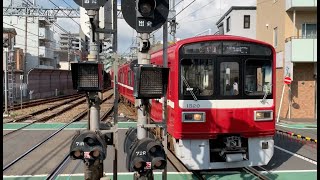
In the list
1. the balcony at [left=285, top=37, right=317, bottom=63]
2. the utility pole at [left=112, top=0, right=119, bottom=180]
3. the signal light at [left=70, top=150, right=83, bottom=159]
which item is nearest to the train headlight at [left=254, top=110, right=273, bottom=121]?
the utility pole at [left=112, top=0, right=119, bottom=180]

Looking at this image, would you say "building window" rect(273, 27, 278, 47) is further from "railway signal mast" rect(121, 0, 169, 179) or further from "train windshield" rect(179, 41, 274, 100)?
"railway signal mast" rect(121, 0, 169, 179)

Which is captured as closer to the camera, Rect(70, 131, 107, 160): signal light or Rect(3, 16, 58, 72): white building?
Rect(70, 131, 107, 160): signal light

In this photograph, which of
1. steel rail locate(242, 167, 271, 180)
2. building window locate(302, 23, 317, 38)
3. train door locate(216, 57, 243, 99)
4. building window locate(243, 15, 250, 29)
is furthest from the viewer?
building window locate(243, 15, 250, 29)

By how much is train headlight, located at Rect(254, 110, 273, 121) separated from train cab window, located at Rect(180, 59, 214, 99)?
112 cm

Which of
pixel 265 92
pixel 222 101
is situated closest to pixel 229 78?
pixel 222 101

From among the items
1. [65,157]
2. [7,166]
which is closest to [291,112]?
[65,157]

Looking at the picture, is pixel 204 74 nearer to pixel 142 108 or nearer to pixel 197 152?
pixel 197 152

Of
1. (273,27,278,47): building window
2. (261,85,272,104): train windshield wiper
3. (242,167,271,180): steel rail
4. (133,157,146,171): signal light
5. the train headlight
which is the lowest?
(242,167,271,180): steel rail

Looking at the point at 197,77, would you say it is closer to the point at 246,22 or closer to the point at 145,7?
the point at 145,7

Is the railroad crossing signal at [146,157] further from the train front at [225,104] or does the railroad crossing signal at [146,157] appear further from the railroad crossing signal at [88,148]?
the train front at [225,104]

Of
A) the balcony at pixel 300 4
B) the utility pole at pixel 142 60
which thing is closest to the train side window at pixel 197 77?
the utility pole at pixel 142 60

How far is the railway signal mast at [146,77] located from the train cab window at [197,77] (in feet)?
10.2

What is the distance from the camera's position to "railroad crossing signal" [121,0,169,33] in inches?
168

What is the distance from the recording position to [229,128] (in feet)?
24.9
